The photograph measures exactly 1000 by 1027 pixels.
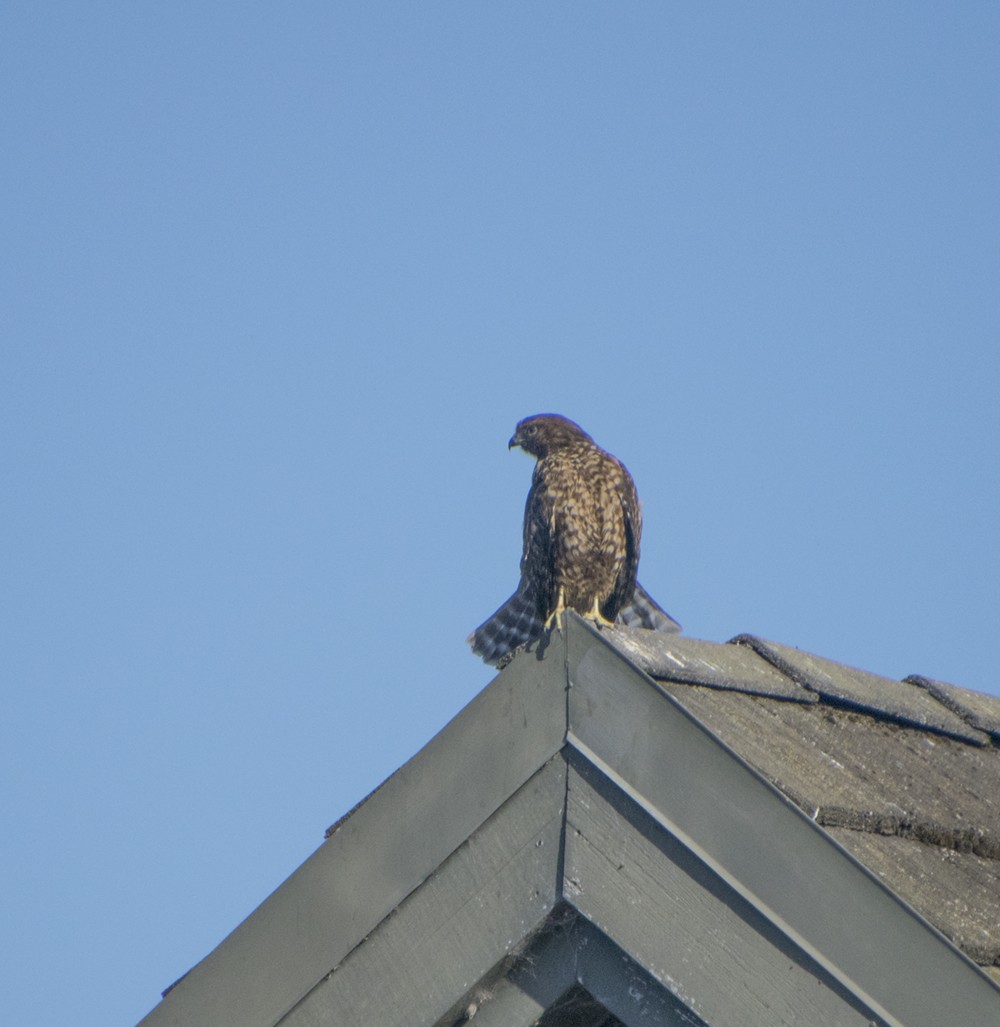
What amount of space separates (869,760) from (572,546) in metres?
4.15

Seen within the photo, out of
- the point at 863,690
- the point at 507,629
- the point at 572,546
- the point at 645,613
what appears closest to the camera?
the point at 863,690

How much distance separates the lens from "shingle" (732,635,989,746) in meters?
2.34

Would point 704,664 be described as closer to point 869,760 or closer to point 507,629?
point 869,760

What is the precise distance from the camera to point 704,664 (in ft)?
7.06

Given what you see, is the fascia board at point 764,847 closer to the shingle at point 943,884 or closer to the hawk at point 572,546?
the shingle at point 943,884

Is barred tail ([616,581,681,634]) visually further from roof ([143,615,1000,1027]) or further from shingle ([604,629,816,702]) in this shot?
roof ([143,615,1000,1027])

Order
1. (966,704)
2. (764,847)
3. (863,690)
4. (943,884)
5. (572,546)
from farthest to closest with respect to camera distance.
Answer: (572,546), (966,704), (863,690), (943,884), (764,847)

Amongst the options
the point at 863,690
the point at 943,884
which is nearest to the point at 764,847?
the point at 943,884

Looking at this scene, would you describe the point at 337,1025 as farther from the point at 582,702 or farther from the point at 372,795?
the point at 582,702

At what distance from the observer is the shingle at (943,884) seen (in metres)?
1.78

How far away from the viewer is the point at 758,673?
2268 millimetres

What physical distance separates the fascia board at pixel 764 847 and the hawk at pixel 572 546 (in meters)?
4.34

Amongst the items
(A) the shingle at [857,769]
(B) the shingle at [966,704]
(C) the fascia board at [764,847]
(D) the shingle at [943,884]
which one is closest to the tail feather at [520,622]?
(B) the shingle at [966,704]

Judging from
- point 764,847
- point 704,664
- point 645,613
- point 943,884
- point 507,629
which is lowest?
point 764,847
